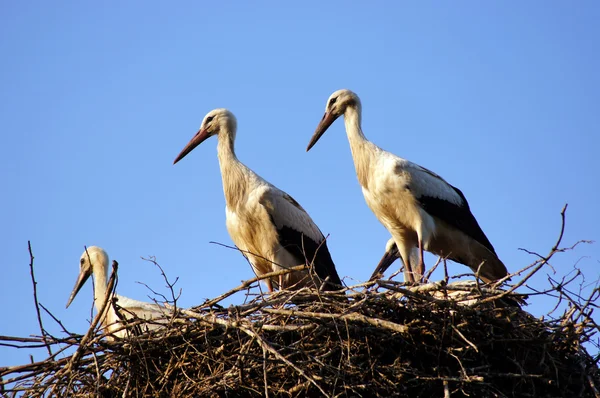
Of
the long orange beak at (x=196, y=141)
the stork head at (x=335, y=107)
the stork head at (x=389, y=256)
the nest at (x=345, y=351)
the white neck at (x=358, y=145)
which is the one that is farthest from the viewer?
the stork head at (x=389, y=256)

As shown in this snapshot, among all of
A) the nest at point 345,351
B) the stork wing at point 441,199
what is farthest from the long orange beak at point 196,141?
the nest at point 345,351

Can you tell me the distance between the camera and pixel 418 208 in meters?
7.39

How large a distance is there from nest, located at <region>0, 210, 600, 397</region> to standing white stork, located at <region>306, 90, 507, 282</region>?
2.07 meters

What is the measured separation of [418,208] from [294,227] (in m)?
0.98

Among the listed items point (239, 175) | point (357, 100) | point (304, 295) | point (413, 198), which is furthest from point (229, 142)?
point (304, 295)

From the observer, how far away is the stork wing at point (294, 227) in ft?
24.6

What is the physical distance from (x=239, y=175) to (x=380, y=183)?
1151 mm

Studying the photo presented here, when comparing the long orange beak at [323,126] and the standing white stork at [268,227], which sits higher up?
the long orange beak at [323,126]

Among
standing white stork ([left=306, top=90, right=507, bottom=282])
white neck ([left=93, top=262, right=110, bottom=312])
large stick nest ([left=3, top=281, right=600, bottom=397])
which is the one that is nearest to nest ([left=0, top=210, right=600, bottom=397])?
large stick nest ([left=3, top=281, right=600, bottom=397])

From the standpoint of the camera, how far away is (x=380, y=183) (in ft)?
24.3

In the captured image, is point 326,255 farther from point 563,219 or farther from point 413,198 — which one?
point 563,219

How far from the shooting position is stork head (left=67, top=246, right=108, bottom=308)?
879 cm

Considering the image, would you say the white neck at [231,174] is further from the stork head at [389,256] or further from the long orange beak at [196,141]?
the stork head at [389,256]

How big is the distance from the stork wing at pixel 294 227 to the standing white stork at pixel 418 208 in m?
0.54
